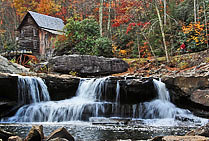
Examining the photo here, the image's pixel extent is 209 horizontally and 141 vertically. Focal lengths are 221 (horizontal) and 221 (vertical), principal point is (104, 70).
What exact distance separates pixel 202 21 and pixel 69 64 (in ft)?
34.1

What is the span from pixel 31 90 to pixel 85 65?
5.06 metres

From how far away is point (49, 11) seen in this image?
35562 mm

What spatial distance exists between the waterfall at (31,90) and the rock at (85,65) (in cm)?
379

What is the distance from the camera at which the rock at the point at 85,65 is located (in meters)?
14.3

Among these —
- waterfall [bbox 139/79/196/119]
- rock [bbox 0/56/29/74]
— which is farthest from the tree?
waterfall [bbox 139/79/196/119]

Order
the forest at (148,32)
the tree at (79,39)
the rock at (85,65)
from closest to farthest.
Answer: the rock at (85,65)
the forest at (148,32)
the tree at (79,39)

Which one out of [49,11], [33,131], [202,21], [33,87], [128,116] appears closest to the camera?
[33,131]

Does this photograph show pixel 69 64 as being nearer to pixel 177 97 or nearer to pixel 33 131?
pixel 177 97

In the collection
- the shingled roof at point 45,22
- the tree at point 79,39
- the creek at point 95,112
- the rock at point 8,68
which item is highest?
the shingled roof at point 45,22

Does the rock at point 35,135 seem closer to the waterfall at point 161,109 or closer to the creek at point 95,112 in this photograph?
the creek at point 95,112

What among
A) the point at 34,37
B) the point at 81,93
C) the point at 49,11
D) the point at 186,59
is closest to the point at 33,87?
the point at 81,93

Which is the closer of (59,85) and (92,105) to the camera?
(92,105)

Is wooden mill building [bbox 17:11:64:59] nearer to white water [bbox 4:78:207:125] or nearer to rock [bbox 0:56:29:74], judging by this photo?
rock [bbox 0:56:29:74]

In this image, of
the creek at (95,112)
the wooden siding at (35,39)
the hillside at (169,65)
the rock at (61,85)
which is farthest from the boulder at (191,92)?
the wooden siding at (35,39)
